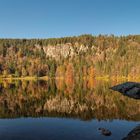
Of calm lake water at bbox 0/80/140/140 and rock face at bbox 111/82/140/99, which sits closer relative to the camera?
calm lake water at bbox 0/80/140/140

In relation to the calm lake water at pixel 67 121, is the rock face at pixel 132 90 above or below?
above

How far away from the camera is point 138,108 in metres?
69.4

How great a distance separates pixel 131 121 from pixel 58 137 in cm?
1748

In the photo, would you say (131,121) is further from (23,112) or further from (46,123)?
(23,112)

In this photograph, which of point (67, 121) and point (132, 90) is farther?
point (132, 90)

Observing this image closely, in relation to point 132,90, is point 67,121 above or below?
below

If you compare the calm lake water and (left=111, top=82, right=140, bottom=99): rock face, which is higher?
(left=111, top=82, right=140, bottom=99): rock face

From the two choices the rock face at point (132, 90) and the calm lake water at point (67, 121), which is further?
the rock face at point (132, 90)

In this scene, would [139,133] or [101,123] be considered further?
[101,123]

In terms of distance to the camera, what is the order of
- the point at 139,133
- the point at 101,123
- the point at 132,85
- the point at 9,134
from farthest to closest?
the point at 132,85 → the point at 101,123 → the point at 9,134 → the point at 139,133

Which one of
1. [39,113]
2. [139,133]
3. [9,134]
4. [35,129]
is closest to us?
[139,133]

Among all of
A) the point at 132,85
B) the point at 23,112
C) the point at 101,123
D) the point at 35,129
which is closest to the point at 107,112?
the point at 101,123

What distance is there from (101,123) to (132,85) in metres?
54.8

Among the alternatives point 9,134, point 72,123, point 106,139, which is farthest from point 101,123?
point 9,134
